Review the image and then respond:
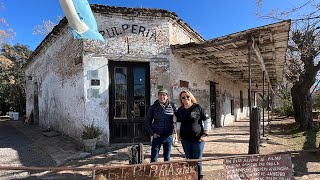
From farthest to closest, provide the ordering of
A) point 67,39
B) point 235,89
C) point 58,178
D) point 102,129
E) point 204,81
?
point 235,89 < point 204,81 < point 67,39 < point 102,129 < point 58,178

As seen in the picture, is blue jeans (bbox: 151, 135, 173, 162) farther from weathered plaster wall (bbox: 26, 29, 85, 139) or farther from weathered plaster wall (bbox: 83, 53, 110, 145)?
weathered plaster wall (bbox: 26, 29, 85, 139)

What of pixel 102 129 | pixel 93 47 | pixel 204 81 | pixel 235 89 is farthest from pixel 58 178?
pixel 235 89

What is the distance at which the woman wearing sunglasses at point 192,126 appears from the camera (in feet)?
13.2

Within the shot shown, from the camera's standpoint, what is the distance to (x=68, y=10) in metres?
4.54

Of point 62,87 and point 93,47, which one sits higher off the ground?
point 93,47

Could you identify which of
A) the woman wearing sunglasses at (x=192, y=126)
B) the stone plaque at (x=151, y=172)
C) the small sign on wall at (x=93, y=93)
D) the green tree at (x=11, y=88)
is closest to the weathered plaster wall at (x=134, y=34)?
the small sign on wall at (x=93, y=93)

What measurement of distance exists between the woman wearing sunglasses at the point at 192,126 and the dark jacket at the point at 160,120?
0.43 meters

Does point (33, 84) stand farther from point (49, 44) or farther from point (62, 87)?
point (62, 87)

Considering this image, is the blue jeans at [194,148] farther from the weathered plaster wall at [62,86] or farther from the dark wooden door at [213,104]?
the dark wooden door at [213,104]

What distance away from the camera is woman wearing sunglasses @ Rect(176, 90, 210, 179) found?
4.03 m

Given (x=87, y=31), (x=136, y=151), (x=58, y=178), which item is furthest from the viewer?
(x=87, y=31)

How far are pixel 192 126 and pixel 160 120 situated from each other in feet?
2.35

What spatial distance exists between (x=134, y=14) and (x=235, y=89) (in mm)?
11977

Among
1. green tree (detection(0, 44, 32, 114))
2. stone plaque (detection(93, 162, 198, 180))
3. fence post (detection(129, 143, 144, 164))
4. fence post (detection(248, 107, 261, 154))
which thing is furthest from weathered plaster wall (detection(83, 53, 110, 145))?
green tree (detection(0, 44, 32, 114))
